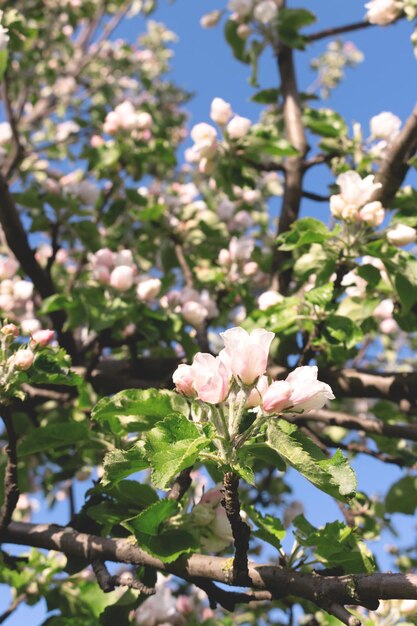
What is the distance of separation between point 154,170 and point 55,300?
231cm

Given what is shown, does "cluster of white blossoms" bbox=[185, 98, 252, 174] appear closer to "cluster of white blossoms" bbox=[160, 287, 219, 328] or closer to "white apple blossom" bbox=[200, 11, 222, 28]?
"cluster of white blossoms" bbox=[160, 287, 219, 328]

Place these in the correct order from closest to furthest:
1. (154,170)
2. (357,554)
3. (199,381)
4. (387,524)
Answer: (199,381) < (357,554) < (387,524) < (154,170)

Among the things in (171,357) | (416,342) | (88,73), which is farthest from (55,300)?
(88,73)

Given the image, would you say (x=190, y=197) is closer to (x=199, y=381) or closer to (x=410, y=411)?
(x=410, y=411)

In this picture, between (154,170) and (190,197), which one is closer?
(190,197)

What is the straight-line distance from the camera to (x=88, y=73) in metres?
6.53

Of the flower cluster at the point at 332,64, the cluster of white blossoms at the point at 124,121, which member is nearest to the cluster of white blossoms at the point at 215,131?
the cluster of white blossoms at the point at 124,121

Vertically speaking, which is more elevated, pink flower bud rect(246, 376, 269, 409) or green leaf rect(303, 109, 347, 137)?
green leaf rect(303, 109, 347, 137)

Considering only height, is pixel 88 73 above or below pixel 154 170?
above

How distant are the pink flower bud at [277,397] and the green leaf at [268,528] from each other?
0.44 metres

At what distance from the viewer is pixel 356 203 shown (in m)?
1.84

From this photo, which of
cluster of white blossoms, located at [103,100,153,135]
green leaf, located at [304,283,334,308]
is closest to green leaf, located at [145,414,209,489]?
green leaf, located at [304,283,334,308]

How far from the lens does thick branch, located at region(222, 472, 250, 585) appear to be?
3.58 feet

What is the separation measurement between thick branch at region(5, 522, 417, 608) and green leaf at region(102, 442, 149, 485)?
0.85 feet
